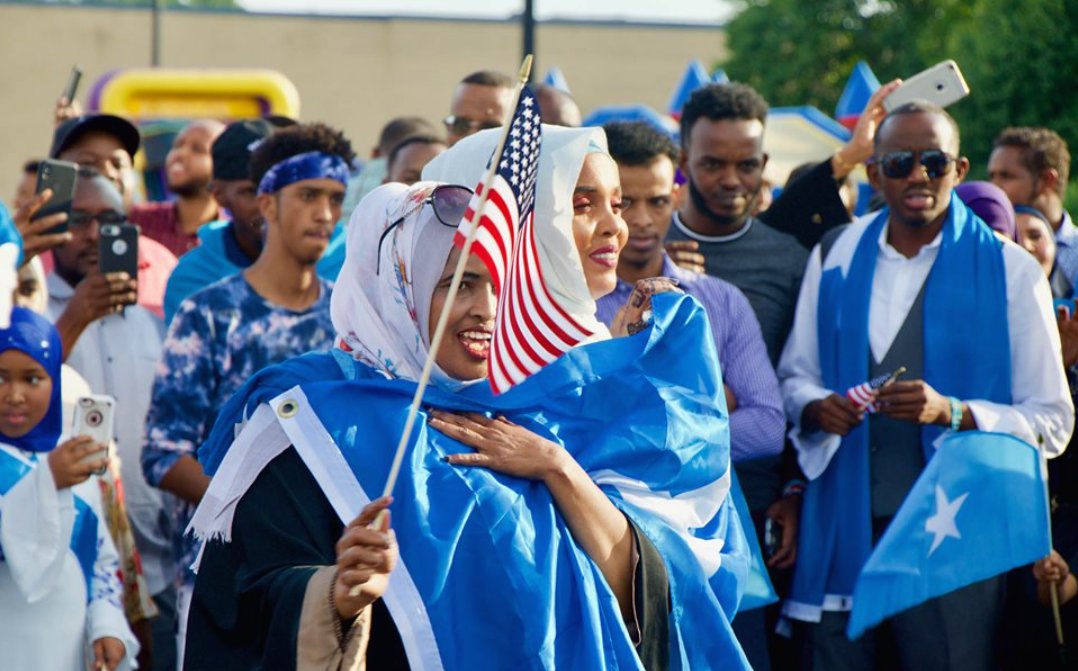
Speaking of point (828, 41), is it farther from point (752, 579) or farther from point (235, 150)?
point (752, 579)

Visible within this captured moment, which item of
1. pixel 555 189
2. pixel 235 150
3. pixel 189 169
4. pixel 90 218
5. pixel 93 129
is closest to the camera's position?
pixel 555 189

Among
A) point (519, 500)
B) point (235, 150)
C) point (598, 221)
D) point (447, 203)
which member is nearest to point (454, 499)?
point (519, 500)

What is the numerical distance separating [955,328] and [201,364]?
101 inches

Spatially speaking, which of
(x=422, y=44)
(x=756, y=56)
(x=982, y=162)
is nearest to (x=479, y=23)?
(x=422, y=44)

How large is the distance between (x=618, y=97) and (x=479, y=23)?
352 cm

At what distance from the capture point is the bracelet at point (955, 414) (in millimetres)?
5828

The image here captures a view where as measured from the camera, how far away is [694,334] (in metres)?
4.20

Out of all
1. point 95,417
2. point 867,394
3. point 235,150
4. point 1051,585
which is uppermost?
point 235,150

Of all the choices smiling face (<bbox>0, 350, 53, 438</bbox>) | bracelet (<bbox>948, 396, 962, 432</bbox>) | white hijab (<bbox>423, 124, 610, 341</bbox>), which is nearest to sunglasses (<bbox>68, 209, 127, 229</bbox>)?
smiling face (<bbox>0, 350, 53, 438</bbox>)

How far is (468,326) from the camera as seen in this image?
3727 millimetres

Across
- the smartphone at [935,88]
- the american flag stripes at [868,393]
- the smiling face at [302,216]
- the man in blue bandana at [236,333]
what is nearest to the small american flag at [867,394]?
the american flag stripes at [868,393]

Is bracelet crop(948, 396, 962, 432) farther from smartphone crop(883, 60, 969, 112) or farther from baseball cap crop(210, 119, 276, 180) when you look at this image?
baseball cap crop(210, 119, 276, 180)

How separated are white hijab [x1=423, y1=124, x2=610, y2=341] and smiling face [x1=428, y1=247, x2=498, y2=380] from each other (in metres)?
Result: 0.22

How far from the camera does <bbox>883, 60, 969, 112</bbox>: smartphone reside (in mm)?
6855
